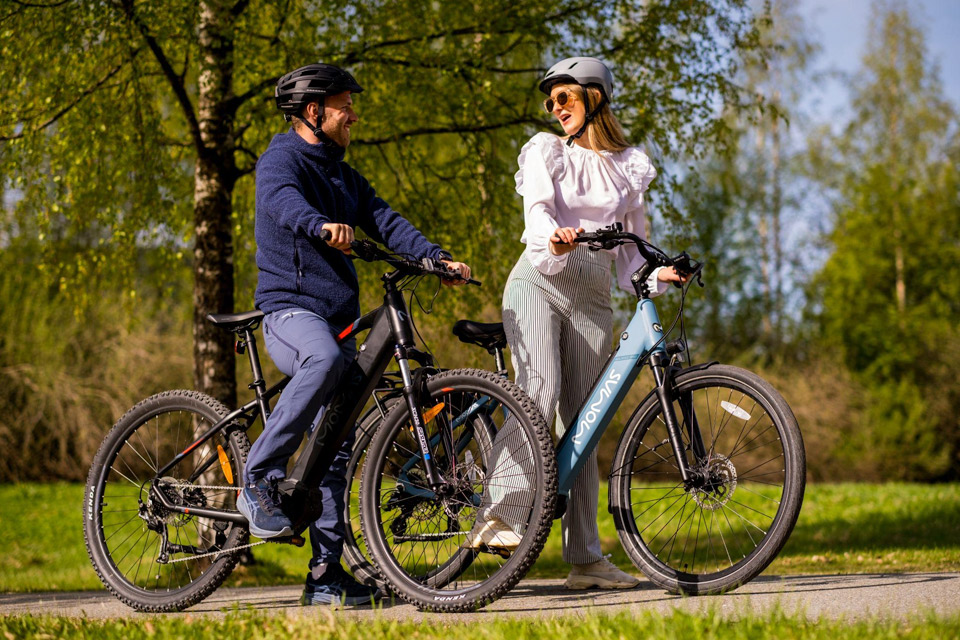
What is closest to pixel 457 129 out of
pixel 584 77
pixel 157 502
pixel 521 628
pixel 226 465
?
pixel 584 77

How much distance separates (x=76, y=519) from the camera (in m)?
13.6

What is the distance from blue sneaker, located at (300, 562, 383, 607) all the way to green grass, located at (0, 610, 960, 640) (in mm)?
574

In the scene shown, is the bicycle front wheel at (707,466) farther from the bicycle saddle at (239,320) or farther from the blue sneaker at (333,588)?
the bicycle saddle at (239,320)

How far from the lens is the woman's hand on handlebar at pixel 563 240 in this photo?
4152mm

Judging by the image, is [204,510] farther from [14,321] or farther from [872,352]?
[872,352]

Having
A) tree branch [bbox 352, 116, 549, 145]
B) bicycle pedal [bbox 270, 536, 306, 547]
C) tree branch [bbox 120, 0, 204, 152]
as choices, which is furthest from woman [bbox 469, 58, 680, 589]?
tree branch [bbox 352, 116, 549, 145]

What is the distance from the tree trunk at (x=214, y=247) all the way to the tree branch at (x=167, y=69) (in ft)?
0.47

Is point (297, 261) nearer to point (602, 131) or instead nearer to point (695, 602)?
point (602, 131)

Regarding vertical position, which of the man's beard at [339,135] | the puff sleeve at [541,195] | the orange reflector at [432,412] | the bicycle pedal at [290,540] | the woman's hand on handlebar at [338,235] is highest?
the man's beard at [339,135]

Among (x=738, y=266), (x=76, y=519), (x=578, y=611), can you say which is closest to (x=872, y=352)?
(x=738, y=266)

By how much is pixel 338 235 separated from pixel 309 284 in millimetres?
463

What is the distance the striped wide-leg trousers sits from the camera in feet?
14.6

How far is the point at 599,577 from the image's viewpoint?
4742mm

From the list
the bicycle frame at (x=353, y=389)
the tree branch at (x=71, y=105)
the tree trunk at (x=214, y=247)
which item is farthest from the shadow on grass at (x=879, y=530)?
the tree branch at (x=71, y=105)
